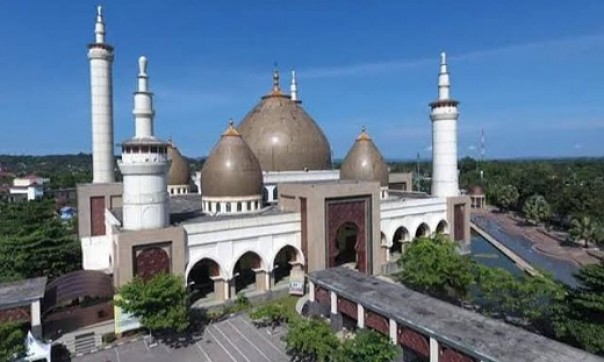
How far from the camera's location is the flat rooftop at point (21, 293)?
18.1m

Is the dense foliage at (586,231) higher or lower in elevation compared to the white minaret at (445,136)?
lower

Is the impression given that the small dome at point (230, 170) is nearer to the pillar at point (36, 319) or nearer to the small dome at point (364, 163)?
the small dome at point (364, 163)

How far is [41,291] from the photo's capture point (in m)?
19.1

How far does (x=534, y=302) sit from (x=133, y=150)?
20.8 m

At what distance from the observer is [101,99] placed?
34062mm

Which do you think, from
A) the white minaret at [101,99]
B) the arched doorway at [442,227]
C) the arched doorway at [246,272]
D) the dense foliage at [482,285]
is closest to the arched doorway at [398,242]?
the arched doorway at [442,227]

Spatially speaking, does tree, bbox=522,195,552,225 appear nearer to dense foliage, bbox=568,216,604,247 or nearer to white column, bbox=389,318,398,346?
dense foliage, bbox=568,216,604,247

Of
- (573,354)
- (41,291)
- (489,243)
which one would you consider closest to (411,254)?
(573,354)

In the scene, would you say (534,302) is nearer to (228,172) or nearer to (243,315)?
(243,315)

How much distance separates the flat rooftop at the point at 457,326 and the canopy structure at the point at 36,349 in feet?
39.6

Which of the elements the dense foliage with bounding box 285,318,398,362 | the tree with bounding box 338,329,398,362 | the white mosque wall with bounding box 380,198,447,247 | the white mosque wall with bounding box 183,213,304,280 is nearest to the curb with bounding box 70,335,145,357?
the white mosque wall with bounding box 183,213,304,280

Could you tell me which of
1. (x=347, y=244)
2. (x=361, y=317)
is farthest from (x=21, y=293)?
(x=347, y=244)

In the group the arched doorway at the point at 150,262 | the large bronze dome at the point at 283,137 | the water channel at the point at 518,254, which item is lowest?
the water channel at the point at 518,254

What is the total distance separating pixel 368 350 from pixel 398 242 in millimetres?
22256
